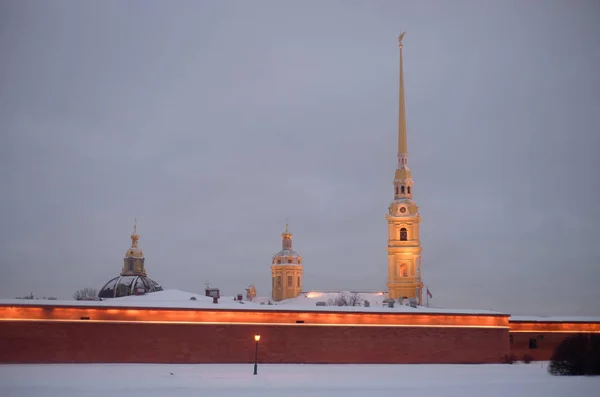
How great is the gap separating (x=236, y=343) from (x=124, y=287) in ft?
70.9

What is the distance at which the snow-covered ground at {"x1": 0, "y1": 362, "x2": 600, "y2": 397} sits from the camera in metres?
28.3

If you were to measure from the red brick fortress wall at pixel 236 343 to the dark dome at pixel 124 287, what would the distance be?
17998 millimetres

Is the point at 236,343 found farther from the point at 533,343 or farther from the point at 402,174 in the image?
the point at 402,174

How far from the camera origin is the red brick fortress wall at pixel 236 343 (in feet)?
137

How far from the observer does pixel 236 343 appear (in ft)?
145

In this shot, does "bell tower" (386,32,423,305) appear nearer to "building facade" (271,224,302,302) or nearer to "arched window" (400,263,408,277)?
"arched window" (400,263,408,277)

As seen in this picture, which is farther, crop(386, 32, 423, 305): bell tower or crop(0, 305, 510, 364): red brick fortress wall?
crop(386, 32, 423, 305): bell tower

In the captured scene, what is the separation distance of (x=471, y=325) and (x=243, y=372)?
59.6ft

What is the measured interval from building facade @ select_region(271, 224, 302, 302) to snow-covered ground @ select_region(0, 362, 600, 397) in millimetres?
50474

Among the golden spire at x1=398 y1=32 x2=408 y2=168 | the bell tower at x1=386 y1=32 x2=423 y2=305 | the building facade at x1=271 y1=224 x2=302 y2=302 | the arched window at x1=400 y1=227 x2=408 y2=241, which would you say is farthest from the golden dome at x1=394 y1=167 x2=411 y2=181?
the building facade at x1=271 y1=224 x2=302 y2=302

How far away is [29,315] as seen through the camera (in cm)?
4219

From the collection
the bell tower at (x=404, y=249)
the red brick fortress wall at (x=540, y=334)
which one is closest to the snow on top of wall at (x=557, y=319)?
the red brick fortress wall at (x=540, y=334)

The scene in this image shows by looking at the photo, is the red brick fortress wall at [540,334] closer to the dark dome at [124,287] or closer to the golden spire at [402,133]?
the dark dome at [124,287]

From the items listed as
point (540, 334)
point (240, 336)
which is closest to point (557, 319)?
point (540, 334)
